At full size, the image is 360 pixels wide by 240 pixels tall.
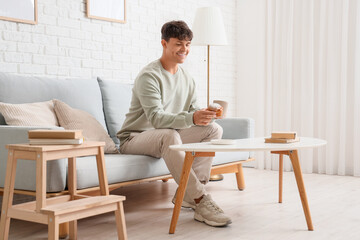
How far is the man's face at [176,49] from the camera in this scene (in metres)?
2.72

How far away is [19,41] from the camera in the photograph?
2.95 m

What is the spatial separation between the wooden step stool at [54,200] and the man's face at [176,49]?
2.85 feet

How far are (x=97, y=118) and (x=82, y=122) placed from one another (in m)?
0.30

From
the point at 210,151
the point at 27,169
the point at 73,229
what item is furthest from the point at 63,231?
the point at 210,151

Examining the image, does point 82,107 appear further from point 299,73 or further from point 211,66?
point 299,73

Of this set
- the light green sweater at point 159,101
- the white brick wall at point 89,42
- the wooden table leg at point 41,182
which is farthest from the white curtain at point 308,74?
the wooden table leg at point 41,182

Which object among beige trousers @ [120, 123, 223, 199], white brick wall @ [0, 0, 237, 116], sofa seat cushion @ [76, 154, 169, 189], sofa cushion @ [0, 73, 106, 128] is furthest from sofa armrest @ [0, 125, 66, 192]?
white brick wall @ [0, 0, 237, 116]

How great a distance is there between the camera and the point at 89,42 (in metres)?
3.39

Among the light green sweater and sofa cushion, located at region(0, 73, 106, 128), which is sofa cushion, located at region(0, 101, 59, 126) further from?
the light green sweater

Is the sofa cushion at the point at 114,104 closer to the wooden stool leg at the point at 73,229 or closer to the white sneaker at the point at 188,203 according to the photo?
the white sneaker at the point at 188,203

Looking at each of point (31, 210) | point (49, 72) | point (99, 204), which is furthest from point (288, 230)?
point (49, 72)

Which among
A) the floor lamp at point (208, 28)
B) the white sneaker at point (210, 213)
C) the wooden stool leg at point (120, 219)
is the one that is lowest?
the white sneaker at point (210, 213)

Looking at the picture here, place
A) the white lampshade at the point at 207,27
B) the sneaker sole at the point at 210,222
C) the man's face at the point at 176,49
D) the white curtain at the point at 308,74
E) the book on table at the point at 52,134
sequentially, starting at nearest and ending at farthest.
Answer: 1. the book on table at the point at 52,134
2. the sneaker sole at the point at 210,222
3. the man's face at the point at 176,49
4. the white lampshade at the point at 207,27
5. the white curtain at the point at 308,74

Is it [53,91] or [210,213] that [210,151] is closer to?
[210,213]
